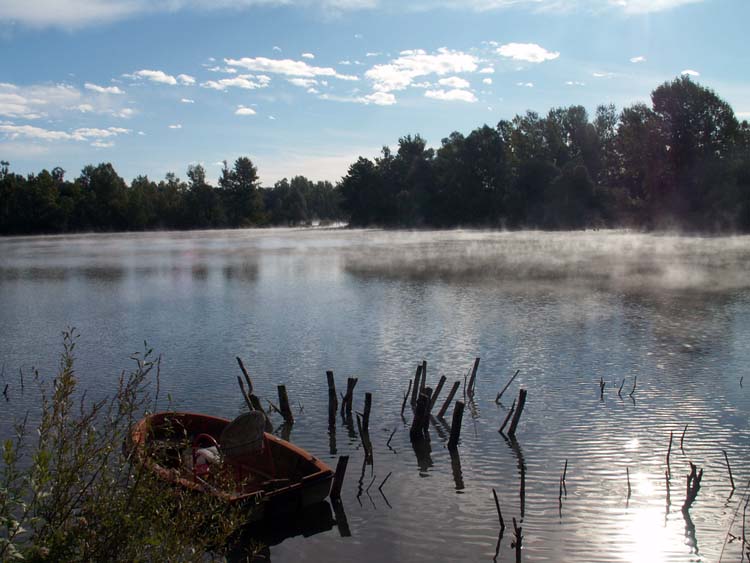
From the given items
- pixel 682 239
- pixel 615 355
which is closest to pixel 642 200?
pixel 682 239

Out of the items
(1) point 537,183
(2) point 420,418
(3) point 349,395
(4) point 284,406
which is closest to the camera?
(2) point 420,418

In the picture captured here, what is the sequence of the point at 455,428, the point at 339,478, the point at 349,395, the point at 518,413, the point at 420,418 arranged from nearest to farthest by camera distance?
the point at 339,478 → the point at 455,428 → the point at 420,418 → the point at 518,413 → the point at 349,395

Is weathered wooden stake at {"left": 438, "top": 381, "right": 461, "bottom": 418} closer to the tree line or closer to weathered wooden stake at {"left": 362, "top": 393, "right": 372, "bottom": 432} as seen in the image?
weathered wooden stake at {"left": 362, "top": 393, "right": 372, "bottom": 432}

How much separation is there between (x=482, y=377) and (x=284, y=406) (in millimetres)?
6953

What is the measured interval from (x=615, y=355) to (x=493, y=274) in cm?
3098

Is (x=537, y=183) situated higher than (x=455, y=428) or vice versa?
(x=537, y=183)

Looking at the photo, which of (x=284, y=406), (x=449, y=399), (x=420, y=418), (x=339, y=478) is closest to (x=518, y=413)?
(x=420, y=418)

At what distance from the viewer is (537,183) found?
139 metres

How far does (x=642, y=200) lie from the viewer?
10925 cm

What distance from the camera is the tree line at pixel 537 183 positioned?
97756 millimetres

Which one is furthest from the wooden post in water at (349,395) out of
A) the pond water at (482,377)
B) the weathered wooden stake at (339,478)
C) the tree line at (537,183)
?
the tree line at (537,183)

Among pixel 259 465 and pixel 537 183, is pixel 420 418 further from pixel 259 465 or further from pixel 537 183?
pixel 537 183

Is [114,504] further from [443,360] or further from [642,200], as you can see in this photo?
[642,200]

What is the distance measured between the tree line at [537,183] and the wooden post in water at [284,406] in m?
87.5
